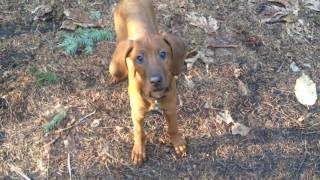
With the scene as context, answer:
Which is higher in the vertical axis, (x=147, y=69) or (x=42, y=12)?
(x=147, y=69)

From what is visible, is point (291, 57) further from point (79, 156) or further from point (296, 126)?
point (79, 156)

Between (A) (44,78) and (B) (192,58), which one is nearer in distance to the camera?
(A) (44,78)

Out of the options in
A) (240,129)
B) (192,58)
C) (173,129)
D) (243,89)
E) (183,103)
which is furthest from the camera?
(192,58)

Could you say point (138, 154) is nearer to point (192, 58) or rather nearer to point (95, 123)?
point (95, 123)

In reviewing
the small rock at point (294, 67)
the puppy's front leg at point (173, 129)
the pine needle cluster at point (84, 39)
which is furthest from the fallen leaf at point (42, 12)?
Answer: the small rock at point (294, 67)

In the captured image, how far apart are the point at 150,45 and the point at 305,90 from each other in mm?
2282

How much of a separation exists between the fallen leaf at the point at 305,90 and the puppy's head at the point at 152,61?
1.86m

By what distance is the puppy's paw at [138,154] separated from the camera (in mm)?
4680

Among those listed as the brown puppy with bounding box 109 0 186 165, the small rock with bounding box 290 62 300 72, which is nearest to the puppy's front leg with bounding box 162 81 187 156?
the brown puppy with bounding box 109 0 186 165

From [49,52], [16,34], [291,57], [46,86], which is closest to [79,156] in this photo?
[46,86]

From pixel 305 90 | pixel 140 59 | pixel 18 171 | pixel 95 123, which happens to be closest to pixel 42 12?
pixel 95 123

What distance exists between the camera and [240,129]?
4.98m

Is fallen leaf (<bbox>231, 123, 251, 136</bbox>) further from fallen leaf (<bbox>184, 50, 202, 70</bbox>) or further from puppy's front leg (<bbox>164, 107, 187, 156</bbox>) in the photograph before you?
fallen leaf (<bbox>184, 50, 202, 70</bbox>)

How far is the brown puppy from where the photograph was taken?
3836mm
